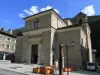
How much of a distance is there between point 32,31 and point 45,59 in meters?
8.07

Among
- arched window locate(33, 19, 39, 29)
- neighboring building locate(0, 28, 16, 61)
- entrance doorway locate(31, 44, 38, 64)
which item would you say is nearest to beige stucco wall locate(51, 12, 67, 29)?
arched window locate(33, 19, 39, 29)

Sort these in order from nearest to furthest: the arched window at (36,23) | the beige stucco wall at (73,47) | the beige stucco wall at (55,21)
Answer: the beige stucco wall at (73,47) < the beige stucco wall at (55,21) < the arched window at (36,23)

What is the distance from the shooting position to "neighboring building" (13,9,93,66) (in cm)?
2636

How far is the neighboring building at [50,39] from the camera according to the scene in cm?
2636

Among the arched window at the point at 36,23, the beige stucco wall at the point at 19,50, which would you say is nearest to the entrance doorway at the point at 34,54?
the beige stucco wall at the point at 19,50

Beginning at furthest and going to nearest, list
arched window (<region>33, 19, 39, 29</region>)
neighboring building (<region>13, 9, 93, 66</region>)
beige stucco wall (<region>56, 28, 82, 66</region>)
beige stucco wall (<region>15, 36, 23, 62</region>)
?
beige stucco wall (<region>15, 36, 23, 62</region>)
arched window (<region>33, 19, 39, 29</region>)
neighboring building (<region>13, 9, 93, 66</region>)
beige stucco wall (<region>56, 28, 82, 66</region>)

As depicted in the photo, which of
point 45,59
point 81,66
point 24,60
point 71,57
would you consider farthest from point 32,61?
point 81,66

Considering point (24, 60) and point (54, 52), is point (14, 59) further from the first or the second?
point (54, 52)

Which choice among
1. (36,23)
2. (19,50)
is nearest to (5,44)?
(19,50)

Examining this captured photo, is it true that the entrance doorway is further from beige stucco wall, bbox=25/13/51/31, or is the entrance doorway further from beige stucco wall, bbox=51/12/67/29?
beige stucco wall, bbox=51/12/67/29

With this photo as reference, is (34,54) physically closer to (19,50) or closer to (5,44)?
(19,50)

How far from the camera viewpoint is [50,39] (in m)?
28.0

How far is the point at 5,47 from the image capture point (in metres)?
47.3

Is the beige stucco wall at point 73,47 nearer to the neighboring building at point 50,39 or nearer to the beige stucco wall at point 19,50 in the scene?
the neighboring building at point 50,39
